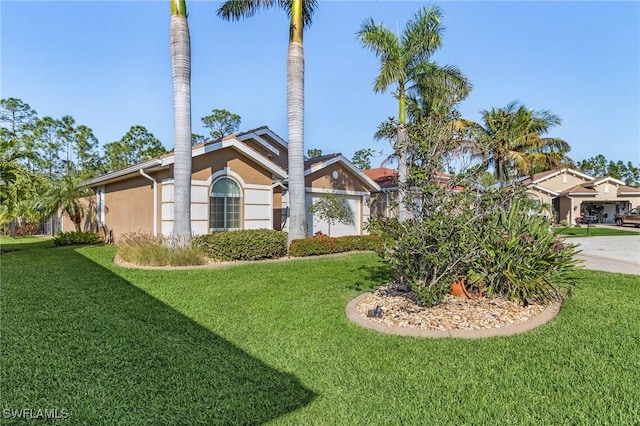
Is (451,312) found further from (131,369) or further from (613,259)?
(613,259)

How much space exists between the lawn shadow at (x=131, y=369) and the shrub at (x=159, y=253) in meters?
4.14

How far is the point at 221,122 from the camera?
53.1m

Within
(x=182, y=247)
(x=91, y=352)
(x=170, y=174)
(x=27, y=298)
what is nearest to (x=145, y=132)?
(x=170, y=174)

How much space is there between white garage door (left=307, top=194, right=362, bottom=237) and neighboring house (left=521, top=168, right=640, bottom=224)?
24.5m

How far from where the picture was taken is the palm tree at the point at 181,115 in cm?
1180

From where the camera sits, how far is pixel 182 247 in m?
11.4

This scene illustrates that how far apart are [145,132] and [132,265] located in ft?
130

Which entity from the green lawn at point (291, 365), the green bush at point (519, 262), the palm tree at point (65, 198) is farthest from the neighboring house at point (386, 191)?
the palm tree at point (65, 198)

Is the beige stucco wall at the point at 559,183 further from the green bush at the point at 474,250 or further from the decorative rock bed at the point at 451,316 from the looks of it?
the decorative rock bed at the point at 451,316

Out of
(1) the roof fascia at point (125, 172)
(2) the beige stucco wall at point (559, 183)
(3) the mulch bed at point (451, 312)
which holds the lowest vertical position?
(3) the mulch bed at point (451, 312)

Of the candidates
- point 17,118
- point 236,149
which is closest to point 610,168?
point 236,149

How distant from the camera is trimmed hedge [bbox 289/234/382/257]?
13.3m

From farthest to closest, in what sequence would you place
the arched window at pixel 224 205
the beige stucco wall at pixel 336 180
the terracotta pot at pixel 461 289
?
the beige stucco wall at pixel 336 180
the arched window at pixel 224 205
the terracotta pot at pixel 461 289

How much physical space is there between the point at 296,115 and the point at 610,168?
241ft
